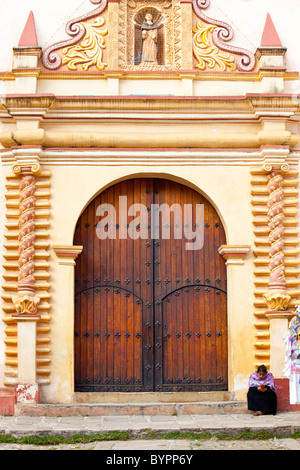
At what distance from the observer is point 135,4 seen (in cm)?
1246

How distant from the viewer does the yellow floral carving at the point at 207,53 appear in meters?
12.1

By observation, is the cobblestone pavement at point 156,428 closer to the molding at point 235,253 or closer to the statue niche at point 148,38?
the molding at point 235,253

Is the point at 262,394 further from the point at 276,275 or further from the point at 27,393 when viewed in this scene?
the point at 27,393

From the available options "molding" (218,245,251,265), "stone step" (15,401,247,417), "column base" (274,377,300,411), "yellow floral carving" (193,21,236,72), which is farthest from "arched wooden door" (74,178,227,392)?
"yellow floral carving" (193,21,236,72)

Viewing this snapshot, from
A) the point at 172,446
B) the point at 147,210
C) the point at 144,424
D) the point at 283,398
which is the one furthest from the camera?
the point at 147,210

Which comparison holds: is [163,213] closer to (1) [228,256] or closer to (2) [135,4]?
(1) [228,256]

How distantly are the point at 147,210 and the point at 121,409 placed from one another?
A: 3035 millimetres

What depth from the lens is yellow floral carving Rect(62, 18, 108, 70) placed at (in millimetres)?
12031

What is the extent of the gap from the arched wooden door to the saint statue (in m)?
1.91

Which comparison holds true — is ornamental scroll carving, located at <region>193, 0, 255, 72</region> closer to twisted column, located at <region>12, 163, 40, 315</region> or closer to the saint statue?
the saint statue

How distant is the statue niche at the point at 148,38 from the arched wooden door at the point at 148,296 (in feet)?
6.27

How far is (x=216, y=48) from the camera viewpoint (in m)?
12.2

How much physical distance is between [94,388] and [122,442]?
7.90 ft

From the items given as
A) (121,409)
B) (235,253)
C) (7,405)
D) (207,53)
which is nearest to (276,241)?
(235,253)
